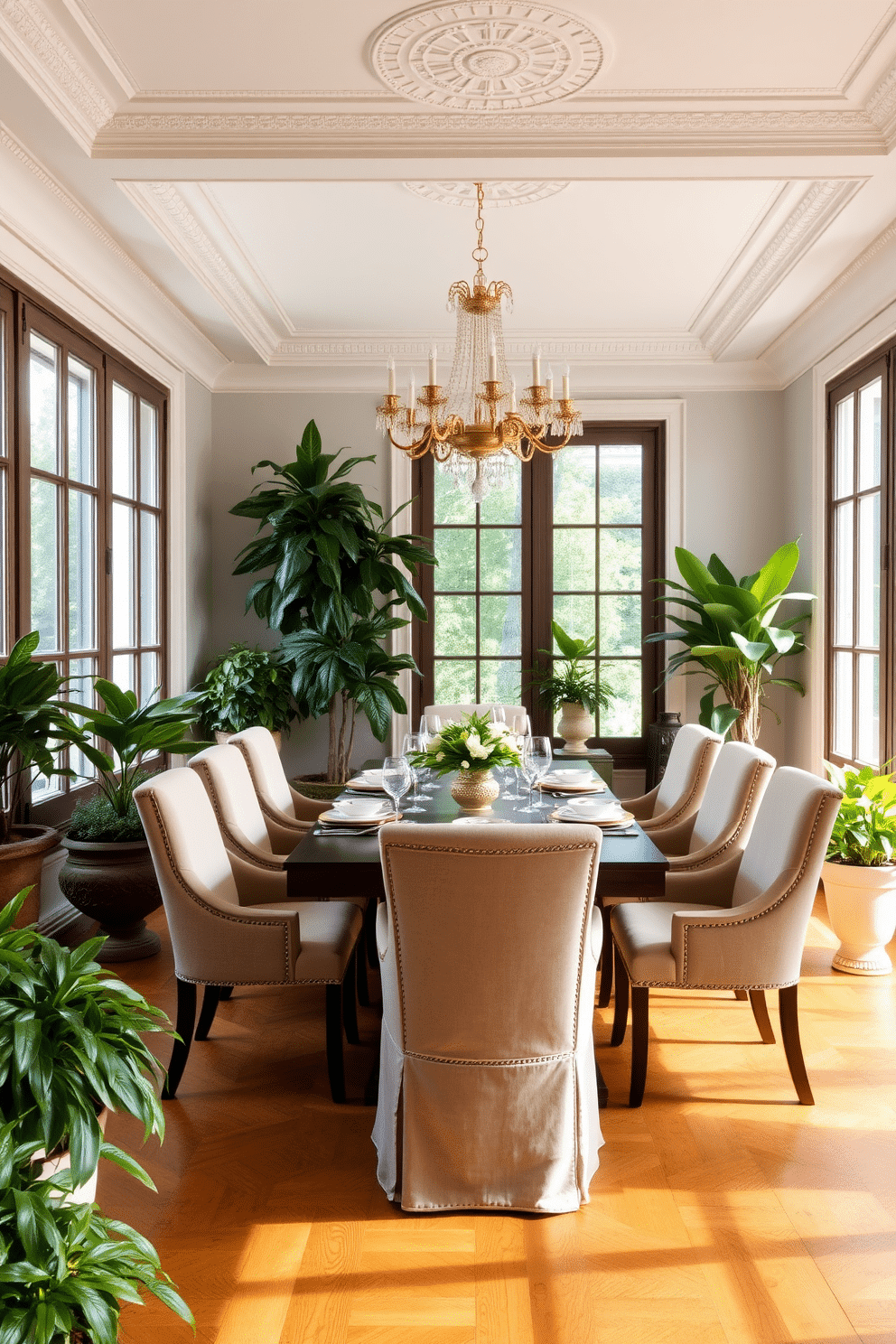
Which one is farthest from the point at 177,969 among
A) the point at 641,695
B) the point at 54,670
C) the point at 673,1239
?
the point at 641,695

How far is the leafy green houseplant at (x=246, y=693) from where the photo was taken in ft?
18.4

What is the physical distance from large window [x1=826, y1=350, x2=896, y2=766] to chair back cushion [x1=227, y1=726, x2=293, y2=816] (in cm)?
A: 260

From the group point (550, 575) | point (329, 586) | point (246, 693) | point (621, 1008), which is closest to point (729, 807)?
point (621, 1008)

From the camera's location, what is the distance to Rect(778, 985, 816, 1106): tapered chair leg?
2.82 meters

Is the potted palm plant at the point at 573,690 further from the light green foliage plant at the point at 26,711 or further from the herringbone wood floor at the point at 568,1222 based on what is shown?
the light green foliage plant at the point at 26,711

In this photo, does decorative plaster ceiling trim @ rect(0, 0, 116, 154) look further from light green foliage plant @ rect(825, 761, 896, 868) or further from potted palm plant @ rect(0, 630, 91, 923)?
light green foliage plant @ rect(825, 761, 896, 868)

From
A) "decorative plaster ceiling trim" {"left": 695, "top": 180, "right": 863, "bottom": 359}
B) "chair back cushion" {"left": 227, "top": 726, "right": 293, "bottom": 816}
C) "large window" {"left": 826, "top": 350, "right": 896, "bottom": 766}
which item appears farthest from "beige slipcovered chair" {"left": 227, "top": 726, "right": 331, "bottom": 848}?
"decorative plaster ceiling trim" {"left": 695, "top": 180, "right": 863, "bottom": 359}

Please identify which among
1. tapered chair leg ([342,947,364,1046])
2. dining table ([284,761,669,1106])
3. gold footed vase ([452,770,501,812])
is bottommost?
tapered chair leg ([342,947,364,1046])

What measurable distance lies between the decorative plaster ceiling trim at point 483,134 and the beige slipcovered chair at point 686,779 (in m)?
1.97

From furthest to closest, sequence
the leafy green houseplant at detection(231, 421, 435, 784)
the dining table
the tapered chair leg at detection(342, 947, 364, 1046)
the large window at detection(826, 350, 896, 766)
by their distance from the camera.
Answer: the leafy green houseplant at detection(231, 421, 435, 784) → the large window at detection(826, 350, 896, 766) → the tapered chair leg at detection(342, 947, 364, 1046) → the dining table

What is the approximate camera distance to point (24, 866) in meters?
3.31

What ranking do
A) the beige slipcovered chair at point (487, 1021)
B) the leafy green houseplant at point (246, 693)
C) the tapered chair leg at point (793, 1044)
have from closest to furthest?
the beige slipcovered chair at point (487, 1021) < the tapered chair leg at point (793, 1044) < the leafy green houseplant at point (246, 693)

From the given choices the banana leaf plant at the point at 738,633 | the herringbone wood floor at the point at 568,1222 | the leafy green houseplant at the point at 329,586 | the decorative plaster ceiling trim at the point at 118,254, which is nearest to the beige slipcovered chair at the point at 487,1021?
the herringbone wood floor at the point at 568,1222

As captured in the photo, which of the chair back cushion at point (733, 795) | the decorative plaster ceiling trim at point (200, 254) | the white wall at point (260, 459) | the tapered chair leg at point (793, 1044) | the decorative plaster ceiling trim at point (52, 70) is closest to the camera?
the decorative plaster ceiling trim at point (52, 70)
